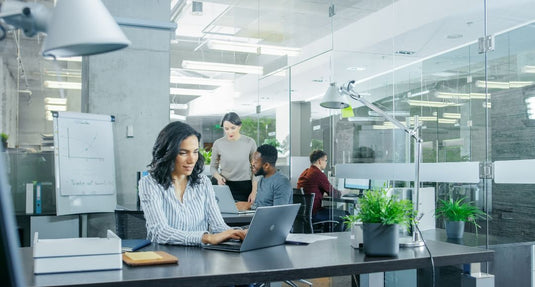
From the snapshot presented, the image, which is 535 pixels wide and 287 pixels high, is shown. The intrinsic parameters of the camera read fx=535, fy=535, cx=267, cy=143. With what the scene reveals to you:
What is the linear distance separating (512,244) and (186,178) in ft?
7.20

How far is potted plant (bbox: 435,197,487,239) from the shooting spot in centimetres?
354

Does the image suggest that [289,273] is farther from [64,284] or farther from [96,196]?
[96,196]

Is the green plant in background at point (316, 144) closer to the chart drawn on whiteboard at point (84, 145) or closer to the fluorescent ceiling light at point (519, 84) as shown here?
the chart drawn on whiteboard at point (84, 145)

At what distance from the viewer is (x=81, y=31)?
1.41 m

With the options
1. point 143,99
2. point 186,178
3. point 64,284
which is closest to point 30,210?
point 143,99

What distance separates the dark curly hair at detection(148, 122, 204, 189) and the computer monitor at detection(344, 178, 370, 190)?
6.70 feet

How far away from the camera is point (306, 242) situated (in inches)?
100

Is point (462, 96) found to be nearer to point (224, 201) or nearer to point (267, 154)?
point (267, 154)

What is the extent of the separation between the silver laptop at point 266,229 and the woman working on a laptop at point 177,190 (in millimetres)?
268

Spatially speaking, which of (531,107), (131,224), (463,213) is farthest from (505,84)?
(131,224)

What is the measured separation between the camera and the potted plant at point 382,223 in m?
2.24

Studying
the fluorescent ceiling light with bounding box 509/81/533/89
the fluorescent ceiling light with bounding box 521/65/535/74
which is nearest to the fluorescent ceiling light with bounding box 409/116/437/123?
the fluorescent ceiling light with bounding box 509/81/533/89

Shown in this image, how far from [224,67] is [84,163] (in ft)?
8.55

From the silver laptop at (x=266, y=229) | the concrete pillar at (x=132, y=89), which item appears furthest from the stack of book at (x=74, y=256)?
the concrete pillar at (x=132, y=89)
